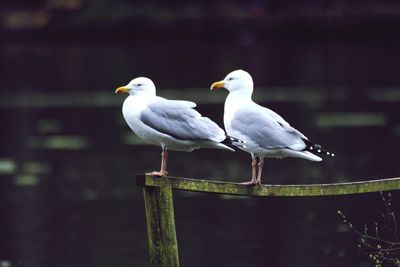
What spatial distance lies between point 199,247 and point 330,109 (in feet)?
61.0

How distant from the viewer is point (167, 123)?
11719 mm

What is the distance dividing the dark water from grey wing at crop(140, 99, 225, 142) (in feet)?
15.3

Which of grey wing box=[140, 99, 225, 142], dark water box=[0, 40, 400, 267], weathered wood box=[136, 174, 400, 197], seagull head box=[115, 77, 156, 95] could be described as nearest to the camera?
weathered wood box=[136, 174, 400, 197]

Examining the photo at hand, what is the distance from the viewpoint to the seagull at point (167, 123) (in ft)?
38.2

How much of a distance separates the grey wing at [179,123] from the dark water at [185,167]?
465cm

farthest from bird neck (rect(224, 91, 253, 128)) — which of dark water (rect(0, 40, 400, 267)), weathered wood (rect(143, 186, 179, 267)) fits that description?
dark water (rect(0, 40, 400, 267))

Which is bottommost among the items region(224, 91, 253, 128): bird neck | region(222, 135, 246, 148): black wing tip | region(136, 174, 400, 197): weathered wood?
region(136, 174, 400, 197): weathered wood

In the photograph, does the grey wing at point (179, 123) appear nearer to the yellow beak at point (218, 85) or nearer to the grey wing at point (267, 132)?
the grey wing at point (267, 132)

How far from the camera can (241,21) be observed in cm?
6794

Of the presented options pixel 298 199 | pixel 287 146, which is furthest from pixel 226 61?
pixel 287 146

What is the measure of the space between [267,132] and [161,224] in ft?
3.85

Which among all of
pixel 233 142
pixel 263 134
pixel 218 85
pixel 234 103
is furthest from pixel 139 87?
pixel 263 134

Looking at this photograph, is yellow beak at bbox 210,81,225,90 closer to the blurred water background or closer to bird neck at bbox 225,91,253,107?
bird neck at bbox 225,91,253,107

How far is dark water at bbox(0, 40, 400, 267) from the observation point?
1748 centimetres
